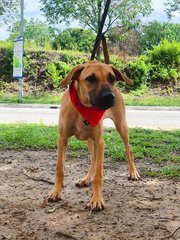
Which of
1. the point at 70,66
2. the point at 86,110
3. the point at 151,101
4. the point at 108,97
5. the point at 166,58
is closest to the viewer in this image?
the point at 108,97

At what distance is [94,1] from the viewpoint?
29109 millimetres

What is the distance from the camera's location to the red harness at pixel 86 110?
3.78 metres

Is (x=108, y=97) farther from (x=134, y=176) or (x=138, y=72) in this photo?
(x=138, y=72)

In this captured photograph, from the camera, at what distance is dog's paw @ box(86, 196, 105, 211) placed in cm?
365

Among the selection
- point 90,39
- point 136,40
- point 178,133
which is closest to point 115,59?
point 90,39

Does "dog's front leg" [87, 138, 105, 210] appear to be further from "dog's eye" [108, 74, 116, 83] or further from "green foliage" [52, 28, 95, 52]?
"green foliage" [52, 28, 95, 52]

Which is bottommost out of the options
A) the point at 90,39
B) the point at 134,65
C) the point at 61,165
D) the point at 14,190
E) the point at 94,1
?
the point at 14,190

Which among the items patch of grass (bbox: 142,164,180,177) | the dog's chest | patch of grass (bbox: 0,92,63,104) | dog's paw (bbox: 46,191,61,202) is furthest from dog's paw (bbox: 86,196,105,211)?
patch of grass (bbox: 0,92,63,104)

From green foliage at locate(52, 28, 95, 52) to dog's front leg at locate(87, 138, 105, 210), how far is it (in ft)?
100

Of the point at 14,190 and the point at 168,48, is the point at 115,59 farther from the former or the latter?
the point at 14,190

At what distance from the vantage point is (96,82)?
3.54m

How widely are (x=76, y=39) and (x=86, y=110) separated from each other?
114 ft

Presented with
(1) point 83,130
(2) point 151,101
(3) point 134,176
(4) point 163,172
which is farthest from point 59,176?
(2) point 151,101

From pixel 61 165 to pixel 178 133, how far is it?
4935 mm
